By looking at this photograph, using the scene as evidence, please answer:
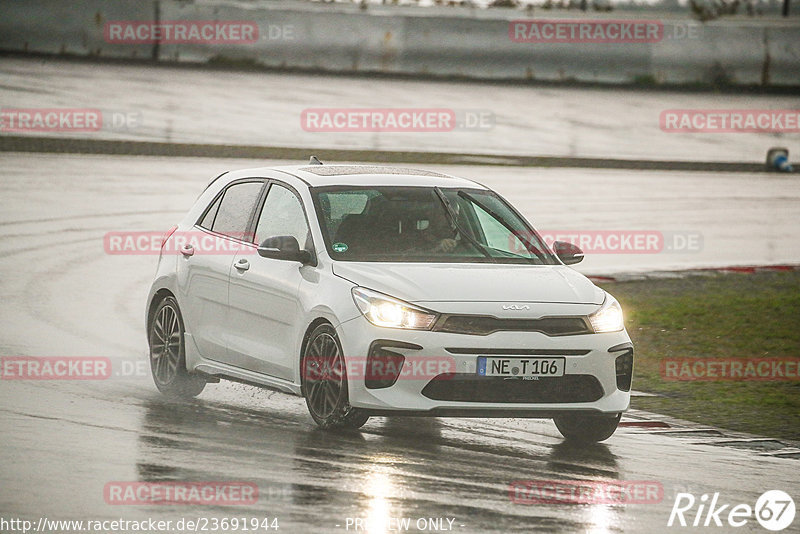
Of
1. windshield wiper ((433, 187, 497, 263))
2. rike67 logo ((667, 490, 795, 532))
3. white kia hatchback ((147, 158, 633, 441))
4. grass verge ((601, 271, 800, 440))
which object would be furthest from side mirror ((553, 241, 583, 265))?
rike67 logo ((667, 490, 795, 532))

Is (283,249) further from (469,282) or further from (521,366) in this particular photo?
(521,366)

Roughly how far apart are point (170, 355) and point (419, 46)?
29.5 m

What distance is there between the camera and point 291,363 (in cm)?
1009

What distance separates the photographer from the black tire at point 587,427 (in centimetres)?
1005

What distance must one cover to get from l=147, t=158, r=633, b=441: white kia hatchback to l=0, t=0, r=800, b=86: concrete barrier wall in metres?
27.1

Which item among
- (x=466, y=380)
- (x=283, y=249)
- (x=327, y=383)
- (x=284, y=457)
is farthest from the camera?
(x=283, y=249)

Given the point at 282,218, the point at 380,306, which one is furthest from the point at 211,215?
the point at 380,306

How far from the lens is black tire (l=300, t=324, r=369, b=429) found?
31.6 feet

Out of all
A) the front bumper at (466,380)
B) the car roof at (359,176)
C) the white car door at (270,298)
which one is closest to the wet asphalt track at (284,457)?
the front bumper at (466,380)

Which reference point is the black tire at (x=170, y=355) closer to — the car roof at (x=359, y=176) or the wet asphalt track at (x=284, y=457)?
the wet asphalt track at (x=284, y=457)

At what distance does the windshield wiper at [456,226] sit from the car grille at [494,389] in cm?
116

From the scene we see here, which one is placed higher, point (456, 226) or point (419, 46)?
point (456, 226)

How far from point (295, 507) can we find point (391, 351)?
5.65 ft

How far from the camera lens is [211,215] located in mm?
11648
